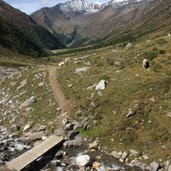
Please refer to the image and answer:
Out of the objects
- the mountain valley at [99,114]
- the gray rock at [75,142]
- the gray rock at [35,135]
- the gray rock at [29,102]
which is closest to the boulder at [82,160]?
the mountain valley at [99,114]

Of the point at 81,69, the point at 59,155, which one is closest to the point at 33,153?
the point at 59,155

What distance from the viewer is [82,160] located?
86.8ft

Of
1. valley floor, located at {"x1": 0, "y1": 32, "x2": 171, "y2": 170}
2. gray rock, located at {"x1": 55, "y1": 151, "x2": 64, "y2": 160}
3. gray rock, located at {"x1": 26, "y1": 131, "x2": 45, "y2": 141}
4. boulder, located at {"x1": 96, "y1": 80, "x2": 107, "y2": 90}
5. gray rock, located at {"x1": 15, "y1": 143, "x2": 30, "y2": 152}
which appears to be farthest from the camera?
boulder, located at {"x1": 96, "y1": 80, "x2": 107, "y2": 90}

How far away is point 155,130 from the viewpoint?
28.9 m

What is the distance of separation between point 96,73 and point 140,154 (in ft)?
53.0

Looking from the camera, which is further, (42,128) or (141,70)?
(141,70)

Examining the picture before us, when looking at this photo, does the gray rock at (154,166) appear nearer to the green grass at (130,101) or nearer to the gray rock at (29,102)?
the green grass at (130,101)

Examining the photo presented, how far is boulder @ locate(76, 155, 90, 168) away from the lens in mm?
26203

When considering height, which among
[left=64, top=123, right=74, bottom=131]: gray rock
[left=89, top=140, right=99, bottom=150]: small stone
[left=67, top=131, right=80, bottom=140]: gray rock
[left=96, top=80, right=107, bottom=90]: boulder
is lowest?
[left=89, top=140, right=99, bottom=150]: small stone

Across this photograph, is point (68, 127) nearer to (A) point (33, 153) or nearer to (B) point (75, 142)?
(B) point (75, 142)

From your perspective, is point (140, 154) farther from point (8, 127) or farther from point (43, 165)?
point (8, 127)

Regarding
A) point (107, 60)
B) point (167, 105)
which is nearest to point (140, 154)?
point (167, 105)

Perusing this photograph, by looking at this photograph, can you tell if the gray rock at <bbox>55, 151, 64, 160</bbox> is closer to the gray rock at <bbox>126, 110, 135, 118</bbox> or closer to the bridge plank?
the bridge plank

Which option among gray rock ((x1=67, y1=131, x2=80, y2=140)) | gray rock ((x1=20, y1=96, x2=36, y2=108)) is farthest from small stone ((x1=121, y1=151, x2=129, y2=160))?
gray rock ((x1=20, y1=96, x2=36, y2=108))
